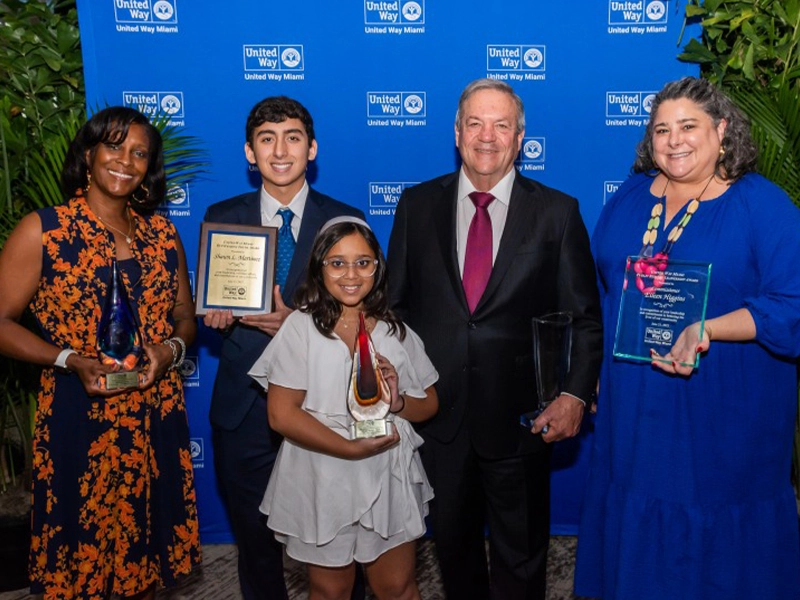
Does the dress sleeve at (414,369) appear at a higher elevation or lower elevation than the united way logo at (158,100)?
lower

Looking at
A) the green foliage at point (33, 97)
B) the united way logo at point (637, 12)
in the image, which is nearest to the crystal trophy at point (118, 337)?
the green foliage at point (33, 97)

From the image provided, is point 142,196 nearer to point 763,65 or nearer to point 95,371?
point 95,371

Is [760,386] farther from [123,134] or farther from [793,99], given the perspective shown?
[123,134]

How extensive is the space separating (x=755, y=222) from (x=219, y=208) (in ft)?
6.53

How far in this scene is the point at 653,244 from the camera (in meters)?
2.79

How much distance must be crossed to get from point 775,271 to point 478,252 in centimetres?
102

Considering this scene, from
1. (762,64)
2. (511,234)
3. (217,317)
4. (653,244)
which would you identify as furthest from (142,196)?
(762,64)

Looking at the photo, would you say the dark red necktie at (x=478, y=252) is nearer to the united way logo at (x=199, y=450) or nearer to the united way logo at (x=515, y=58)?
the united way logo at (x=515, y=58)

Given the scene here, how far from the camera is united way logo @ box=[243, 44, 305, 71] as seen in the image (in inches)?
169

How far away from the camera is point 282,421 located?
268 cm

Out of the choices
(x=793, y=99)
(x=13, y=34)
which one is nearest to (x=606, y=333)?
(x=793, y=99)

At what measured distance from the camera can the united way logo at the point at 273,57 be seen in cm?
430

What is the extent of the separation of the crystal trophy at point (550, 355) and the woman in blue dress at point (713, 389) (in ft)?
0.63

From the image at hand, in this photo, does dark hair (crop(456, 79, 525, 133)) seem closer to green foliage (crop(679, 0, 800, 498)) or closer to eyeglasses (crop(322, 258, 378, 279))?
eyeglasses (crop(322, 258, 378, 279))
